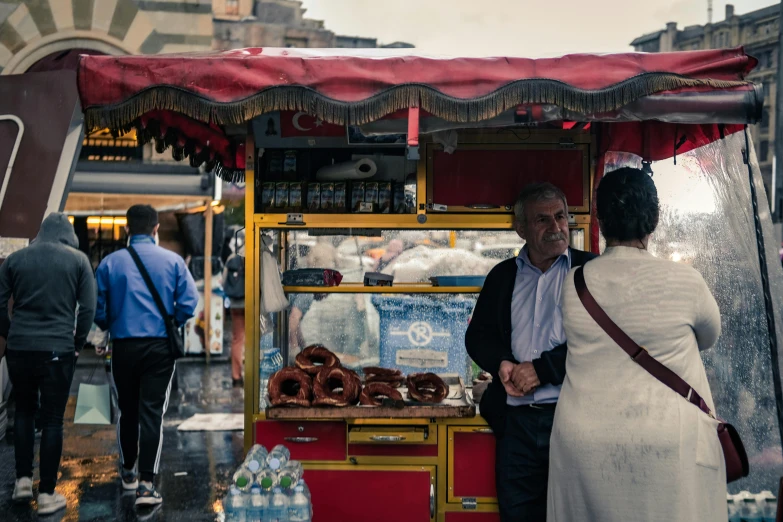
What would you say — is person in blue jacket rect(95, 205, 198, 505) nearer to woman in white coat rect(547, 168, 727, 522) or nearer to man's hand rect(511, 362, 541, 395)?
man's hand rect(511, 362, 541, 395)

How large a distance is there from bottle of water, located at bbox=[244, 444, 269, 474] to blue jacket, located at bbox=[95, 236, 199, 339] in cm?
193

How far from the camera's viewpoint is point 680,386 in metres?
3.38

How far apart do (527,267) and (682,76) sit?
1182mm

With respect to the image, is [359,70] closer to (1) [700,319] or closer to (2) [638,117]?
(2) [638,117]

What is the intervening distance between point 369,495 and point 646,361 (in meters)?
2.41

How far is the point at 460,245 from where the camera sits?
19.6 feet

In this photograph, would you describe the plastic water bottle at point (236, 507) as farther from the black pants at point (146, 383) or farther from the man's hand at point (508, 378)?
the black pants at point (146, 383)

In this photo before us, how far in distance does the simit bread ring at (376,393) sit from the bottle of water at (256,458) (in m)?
0.64

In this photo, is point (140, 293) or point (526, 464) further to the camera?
point (140, 293)

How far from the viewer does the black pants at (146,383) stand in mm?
6547

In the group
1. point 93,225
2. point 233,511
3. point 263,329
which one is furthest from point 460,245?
point 93,225

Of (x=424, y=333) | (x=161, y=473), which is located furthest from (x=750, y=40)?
(x=424, y=333)

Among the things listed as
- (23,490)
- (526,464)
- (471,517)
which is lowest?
(23,490)

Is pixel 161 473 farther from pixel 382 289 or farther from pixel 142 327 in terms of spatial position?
pixel 382 289
